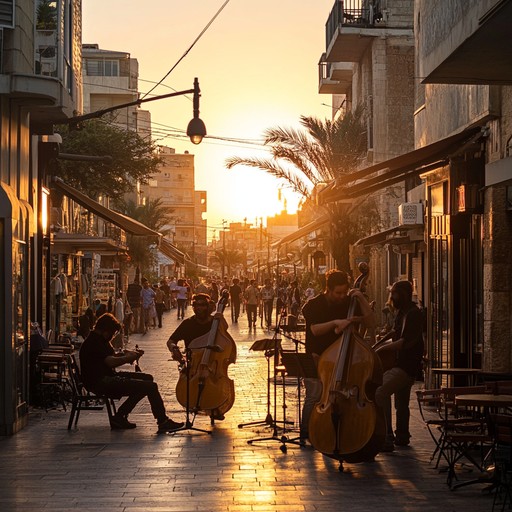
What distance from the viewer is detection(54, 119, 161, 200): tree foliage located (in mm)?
39656

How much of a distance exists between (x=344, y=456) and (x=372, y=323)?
1.25 meters

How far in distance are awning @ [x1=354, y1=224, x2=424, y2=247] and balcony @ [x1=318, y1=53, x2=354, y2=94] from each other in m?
18.7

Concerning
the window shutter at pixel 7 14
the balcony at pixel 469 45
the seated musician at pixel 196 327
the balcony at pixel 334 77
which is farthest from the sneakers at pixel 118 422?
the balcony at pixel 334 77

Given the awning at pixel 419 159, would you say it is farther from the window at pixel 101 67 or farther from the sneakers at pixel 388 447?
the window at pixel 101 67

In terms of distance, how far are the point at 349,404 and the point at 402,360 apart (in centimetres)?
191

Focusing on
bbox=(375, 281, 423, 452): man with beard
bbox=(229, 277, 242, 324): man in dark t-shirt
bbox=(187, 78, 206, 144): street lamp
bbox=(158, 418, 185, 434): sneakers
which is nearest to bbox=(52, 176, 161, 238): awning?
bbox=(187, 78, 206, 144): street lamp

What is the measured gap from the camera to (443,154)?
52.3ft

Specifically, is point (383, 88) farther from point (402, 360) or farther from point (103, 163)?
point (402, 360)

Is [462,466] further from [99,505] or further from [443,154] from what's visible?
[443,154]

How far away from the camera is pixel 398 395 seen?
1278 cm

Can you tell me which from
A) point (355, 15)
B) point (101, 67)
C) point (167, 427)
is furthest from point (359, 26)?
point (101, 67)

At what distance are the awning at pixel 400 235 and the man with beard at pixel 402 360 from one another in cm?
1223

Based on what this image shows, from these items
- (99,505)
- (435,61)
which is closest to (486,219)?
(435,61)

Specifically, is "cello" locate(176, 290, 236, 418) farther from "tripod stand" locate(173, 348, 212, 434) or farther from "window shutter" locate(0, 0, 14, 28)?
"window shutter" locate(0, 0, 14, 28)
